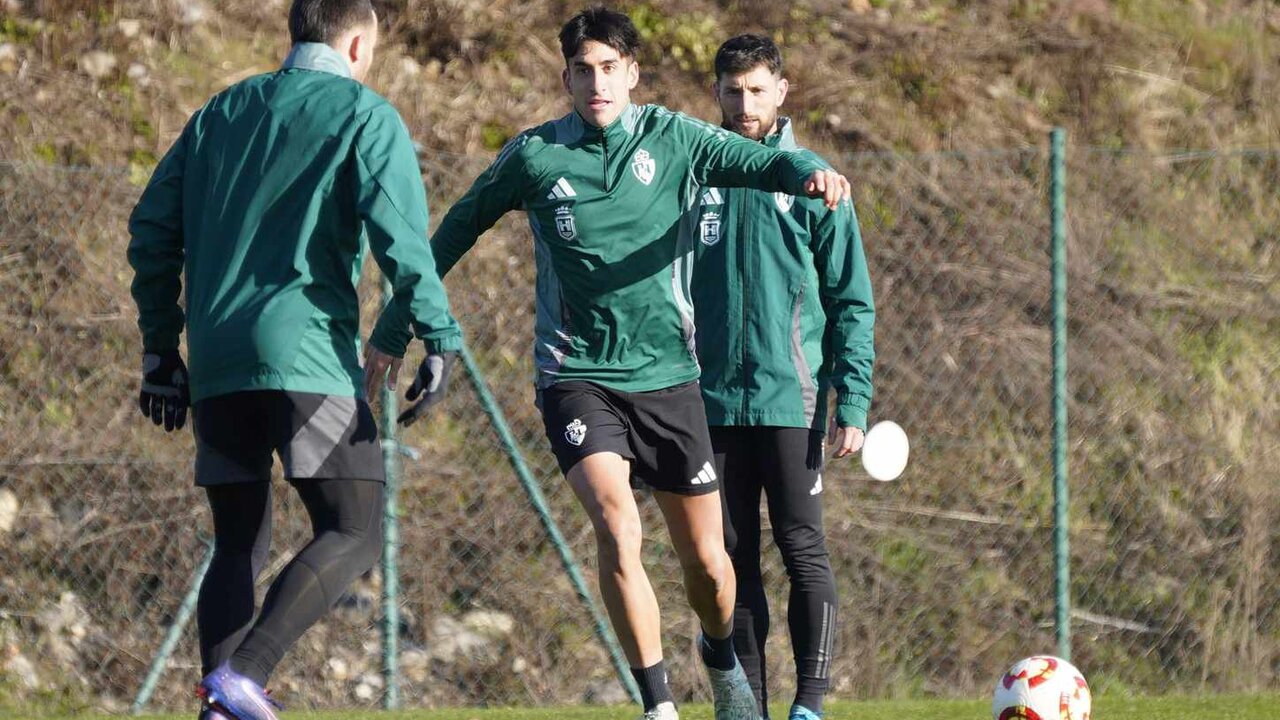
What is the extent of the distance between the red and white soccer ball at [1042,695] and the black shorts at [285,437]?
2.03 m

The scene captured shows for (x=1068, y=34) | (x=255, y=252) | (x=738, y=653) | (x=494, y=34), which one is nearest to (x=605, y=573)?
(x=738, y=653)

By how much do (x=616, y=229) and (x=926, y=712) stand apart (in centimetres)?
292

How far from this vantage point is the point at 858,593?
308 inches

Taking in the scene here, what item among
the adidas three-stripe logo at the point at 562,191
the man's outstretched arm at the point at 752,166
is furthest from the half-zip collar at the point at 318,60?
the man's outstretched arm at the point at 752,166

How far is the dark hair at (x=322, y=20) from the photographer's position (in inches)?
159

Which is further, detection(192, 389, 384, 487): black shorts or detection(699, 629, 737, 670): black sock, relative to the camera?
detection(699, 629, 737, 670): black sock

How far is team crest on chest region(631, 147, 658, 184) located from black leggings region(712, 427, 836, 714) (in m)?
0.96

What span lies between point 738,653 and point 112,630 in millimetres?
3387

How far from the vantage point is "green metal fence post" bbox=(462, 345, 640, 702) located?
7348 mm

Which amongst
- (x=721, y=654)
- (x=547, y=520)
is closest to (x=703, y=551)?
(x=721, y=654)

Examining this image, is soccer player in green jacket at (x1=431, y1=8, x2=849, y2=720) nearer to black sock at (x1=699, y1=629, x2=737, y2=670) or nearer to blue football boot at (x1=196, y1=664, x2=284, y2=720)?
black sock at (x1=699, y1=629, x2=737, y2=670)

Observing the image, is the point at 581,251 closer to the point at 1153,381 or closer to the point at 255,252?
the point at 255,252

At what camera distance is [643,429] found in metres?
4.85

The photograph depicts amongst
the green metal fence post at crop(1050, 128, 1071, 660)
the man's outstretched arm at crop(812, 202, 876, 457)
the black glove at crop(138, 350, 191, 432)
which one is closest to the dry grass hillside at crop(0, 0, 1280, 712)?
the green metal fence post at crop(1050, 128, 1071, 660)
